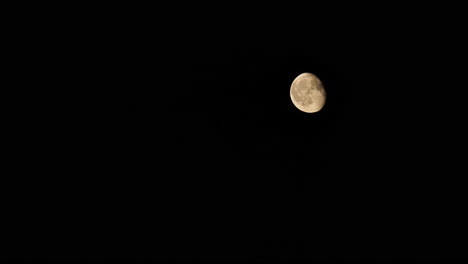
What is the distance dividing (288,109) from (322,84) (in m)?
0.31

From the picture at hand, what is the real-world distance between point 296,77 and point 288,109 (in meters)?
0.26

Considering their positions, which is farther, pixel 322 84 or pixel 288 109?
pixel 288 109

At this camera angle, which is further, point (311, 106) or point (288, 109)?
point (288, 109)

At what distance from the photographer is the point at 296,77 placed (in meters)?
2.03

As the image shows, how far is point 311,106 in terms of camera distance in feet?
6.41

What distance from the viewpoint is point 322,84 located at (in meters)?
1.99

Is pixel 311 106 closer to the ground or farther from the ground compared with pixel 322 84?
closer to the ground

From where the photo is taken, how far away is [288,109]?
2143mm

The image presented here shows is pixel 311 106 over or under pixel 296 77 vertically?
under

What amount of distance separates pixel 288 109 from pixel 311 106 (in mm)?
226
